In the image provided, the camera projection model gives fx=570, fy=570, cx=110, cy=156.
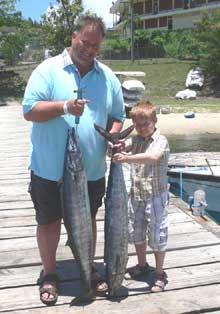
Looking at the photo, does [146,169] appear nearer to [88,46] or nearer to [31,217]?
[88,46]

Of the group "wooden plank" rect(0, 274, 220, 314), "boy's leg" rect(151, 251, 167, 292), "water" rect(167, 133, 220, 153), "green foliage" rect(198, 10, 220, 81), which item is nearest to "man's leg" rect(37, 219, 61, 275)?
"wooden plank" rect(0, 274, 220, 314)

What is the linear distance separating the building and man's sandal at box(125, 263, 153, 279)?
5764 cm

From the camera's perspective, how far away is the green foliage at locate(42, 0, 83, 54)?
36203 mm

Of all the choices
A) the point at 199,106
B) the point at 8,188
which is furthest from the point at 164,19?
the point at 8,188

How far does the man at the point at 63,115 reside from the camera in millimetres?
3594

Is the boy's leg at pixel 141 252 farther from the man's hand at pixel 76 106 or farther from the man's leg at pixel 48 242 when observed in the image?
the man's hand at pixel 76 106

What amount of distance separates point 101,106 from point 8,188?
3953 millimetres

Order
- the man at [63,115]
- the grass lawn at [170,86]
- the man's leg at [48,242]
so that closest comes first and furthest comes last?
the man at [63,115] → the man's leg at [48,242] → the grass lawn at [170,86]

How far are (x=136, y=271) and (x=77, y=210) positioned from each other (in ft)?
2.84

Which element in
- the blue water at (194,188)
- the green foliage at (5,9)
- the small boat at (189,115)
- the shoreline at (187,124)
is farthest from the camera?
the green foliage at (5,9)

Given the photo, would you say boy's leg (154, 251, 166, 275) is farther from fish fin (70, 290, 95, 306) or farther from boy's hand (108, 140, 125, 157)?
boy's hand (108, 140, 125, 157)

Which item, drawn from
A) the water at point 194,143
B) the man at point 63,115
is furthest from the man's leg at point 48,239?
the water at point 194,143

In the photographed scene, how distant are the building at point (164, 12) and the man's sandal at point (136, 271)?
57638 millimetres

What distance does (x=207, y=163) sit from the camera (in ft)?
36.9
